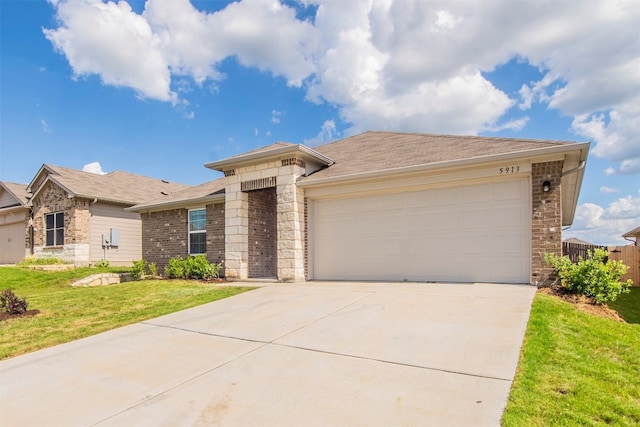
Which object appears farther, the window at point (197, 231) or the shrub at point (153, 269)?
the shrub at point (153, 269)

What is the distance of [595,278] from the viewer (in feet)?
24.3

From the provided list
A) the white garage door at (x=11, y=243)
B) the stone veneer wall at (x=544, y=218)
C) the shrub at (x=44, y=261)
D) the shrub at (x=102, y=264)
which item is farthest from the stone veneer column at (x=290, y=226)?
the white garage door at (x=11, y=243)

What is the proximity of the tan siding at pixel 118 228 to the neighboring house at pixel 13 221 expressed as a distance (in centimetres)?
545

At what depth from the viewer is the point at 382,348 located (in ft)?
15.4

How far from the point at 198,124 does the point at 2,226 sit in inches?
630

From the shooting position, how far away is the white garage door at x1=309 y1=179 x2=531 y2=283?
28.4 feet

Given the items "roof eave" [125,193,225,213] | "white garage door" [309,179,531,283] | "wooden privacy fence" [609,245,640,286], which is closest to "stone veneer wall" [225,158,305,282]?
"white garage door" [309,179,531,283]

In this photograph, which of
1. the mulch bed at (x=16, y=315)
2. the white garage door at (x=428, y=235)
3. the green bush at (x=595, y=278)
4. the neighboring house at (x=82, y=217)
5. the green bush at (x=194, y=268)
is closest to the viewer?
the green bush at (x=595, y=278)

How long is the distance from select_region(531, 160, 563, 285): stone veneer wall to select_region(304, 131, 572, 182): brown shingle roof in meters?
0.59

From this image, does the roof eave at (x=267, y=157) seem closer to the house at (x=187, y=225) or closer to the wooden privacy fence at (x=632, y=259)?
the house at (x=187, y=225)

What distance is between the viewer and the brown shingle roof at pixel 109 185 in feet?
63.1

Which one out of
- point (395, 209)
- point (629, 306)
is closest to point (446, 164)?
point (395, 209)

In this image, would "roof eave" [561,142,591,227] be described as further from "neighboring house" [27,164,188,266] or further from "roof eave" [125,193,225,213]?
"neighboring house" [27,164,188,266]

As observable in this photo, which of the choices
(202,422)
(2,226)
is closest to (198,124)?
(2,226)
